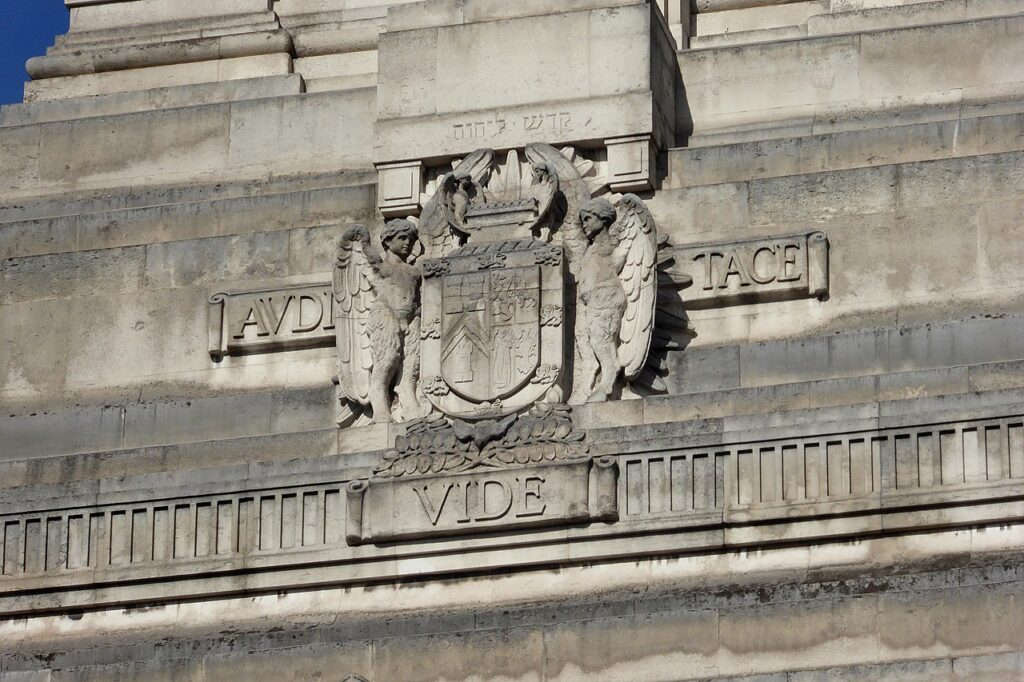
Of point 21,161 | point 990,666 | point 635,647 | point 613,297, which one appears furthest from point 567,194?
point 990,666

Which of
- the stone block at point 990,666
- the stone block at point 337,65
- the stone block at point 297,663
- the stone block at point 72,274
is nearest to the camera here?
the stone block at point 990,666

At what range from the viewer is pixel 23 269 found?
35094mm

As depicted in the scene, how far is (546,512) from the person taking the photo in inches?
1223

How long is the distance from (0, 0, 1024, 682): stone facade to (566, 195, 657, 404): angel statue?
0.04 m

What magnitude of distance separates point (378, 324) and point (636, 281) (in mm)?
2399

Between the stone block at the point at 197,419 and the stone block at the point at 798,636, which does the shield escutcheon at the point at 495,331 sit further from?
the stone block at the point at 798,636

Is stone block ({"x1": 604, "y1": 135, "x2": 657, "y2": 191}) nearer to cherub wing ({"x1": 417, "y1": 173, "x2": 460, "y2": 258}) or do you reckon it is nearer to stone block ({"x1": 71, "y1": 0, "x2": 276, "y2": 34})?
cherub wing ({"x1": 417, "y1": 173, "x2": 460, "y2": 258})

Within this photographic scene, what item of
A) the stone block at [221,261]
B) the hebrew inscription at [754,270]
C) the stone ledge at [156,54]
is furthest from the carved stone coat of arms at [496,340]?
the stone ledge at [156,54]

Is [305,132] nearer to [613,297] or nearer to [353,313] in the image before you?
[353,313]

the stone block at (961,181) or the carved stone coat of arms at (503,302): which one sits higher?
the stone block at (961,181)

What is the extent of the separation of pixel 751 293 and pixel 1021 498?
3.90 m

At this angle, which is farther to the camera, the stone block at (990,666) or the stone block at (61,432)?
the stone block at (61,432)

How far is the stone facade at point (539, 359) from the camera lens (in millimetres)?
30156

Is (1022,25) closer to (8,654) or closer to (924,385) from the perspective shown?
(924,385)
